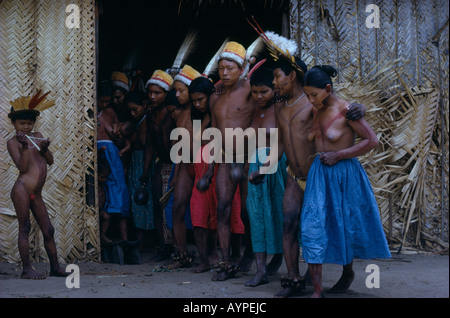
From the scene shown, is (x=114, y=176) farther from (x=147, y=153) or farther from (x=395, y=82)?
(x=395, y=82)

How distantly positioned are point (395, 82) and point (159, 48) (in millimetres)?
3685

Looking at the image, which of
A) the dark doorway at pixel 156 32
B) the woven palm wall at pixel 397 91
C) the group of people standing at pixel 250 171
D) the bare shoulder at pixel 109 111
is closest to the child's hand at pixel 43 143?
the group of people standing at pixel 250 171

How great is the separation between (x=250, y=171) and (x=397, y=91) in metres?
2.30

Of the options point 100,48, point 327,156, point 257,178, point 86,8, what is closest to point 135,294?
point 257,178

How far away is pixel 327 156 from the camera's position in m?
3.94

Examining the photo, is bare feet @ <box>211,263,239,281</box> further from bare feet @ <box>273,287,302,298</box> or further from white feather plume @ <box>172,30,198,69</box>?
white feather plume @ <box>172,30,198,69</box>

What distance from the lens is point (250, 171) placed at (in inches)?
183

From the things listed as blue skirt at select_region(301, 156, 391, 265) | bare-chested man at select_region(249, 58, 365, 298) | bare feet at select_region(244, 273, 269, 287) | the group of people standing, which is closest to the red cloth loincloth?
the group of people standing

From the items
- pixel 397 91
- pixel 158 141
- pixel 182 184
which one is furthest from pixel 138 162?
pixel 397 91

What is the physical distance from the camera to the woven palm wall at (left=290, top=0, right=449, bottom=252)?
6035 mm

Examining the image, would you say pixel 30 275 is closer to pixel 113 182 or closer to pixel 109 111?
pixel 113 182

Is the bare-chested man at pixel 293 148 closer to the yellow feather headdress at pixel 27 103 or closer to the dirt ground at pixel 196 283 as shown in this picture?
the dirt ground at pixel 196 283

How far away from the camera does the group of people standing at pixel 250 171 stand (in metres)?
3.93

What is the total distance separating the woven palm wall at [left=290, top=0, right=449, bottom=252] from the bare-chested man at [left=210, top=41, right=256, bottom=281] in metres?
1.19
